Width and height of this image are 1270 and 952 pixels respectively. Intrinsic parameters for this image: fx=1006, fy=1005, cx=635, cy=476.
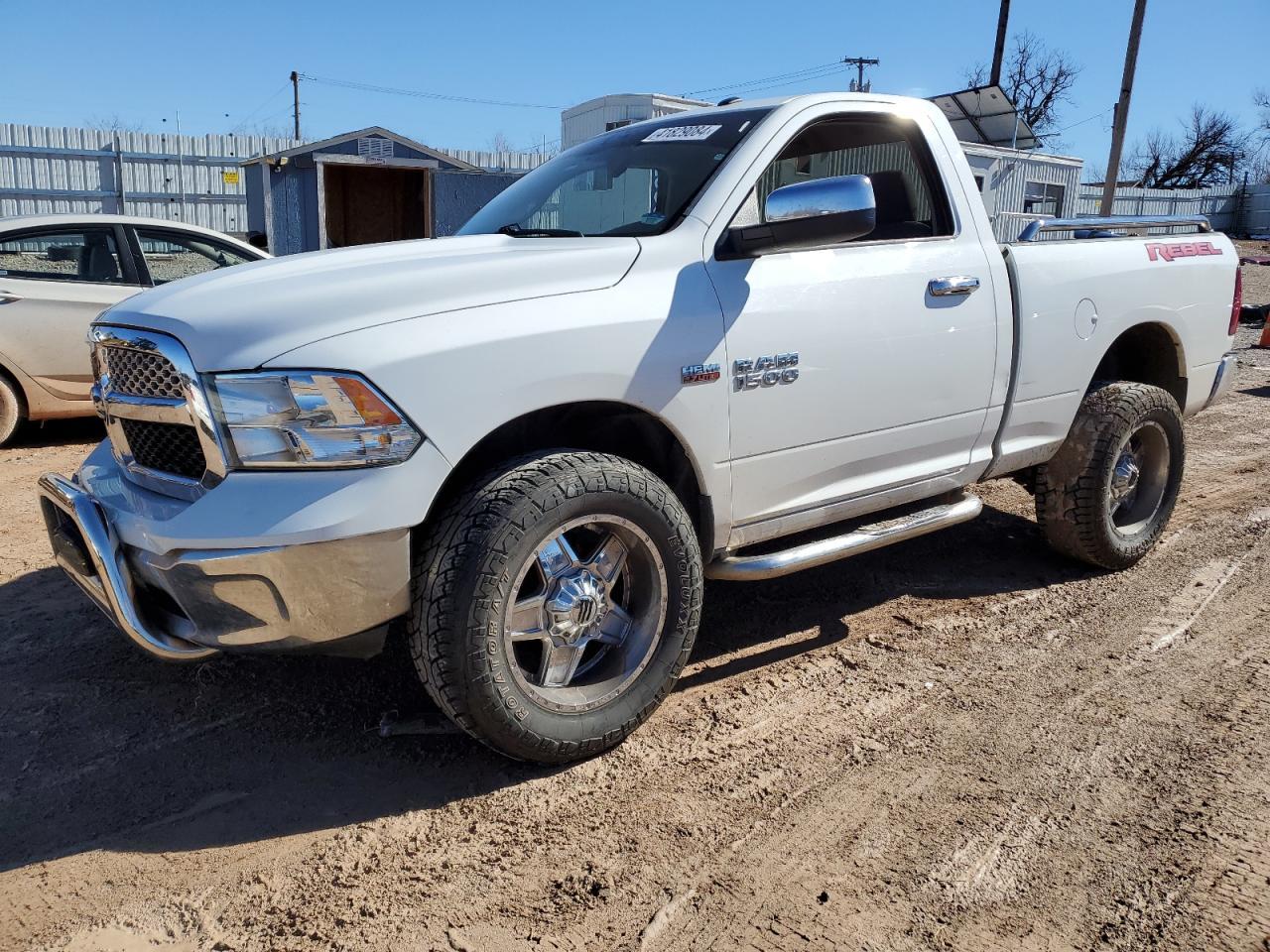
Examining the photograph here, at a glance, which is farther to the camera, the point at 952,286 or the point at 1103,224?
the point at 1103,224

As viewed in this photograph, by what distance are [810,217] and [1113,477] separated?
2442mm

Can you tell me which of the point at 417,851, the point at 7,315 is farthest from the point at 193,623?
the point at 7,315

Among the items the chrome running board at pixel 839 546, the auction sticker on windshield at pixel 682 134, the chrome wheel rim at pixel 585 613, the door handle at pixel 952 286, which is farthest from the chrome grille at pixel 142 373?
the door handle at pixel 952 286

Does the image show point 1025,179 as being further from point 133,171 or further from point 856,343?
point 856,343

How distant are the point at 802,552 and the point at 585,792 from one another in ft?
3.79

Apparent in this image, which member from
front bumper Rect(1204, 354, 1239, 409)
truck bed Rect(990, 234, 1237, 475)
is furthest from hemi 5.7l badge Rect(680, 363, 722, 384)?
front bumper Rect(1204, 354, 1239, 409)

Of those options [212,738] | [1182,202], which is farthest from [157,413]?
[1182,202]

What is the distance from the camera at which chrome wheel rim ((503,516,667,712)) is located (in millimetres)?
2943

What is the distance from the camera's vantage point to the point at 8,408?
7.03 meters

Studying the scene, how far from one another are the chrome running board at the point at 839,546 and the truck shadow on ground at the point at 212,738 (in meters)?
0.50

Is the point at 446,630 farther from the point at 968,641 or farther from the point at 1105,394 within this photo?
the point at 1105,394

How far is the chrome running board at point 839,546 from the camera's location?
11.3 feet

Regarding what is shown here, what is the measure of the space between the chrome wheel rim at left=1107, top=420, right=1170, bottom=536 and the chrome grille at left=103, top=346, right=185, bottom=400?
4129mm

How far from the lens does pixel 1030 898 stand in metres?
2.46
